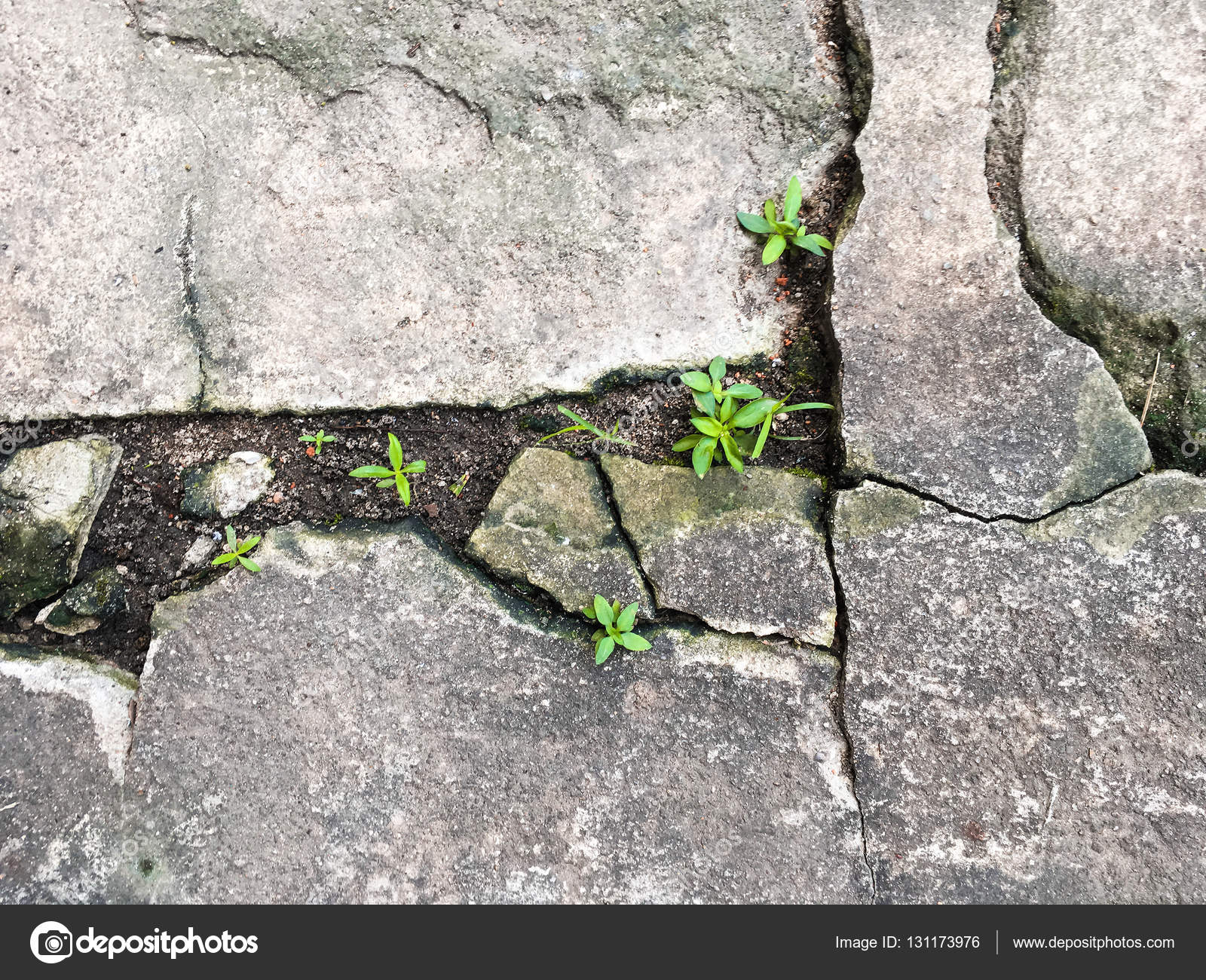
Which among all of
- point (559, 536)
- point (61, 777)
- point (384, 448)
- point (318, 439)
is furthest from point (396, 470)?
point (61, 777)

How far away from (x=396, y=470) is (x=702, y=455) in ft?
2.11

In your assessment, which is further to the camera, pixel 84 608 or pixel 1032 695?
pixel 84 608

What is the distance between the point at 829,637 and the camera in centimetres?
155

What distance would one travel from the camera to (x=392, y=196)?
171cm

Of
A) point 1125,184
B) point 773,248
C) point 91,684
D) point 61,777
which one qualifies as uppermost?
point 1125,184

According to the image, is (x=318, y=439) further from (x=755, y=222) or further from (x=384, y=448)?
(x=755, y=222)

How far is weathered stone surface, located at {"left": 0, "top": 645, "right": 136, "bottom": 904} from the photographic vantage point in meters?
1.53

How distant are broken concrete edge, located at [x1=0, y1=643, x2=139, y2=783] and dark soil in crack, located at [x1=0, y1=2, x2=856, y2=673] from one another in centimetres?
3

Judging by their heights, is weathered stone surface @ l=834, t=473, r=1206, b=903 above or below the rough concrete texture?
below

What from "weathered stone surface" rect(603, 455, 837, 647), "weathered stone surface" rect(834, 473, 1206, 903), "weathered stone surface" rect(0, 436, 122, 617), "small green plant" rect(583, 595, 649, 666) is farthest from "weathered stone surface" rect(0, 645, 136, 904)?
"weathered stone surface" rect(834, 473, 1206, 903)

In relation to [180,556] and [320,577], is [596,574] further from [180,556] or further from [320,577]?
[180,556]

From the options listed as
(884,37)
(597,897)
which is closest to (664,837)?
(597,897)

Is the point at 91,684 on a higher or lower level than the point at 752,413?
lower
